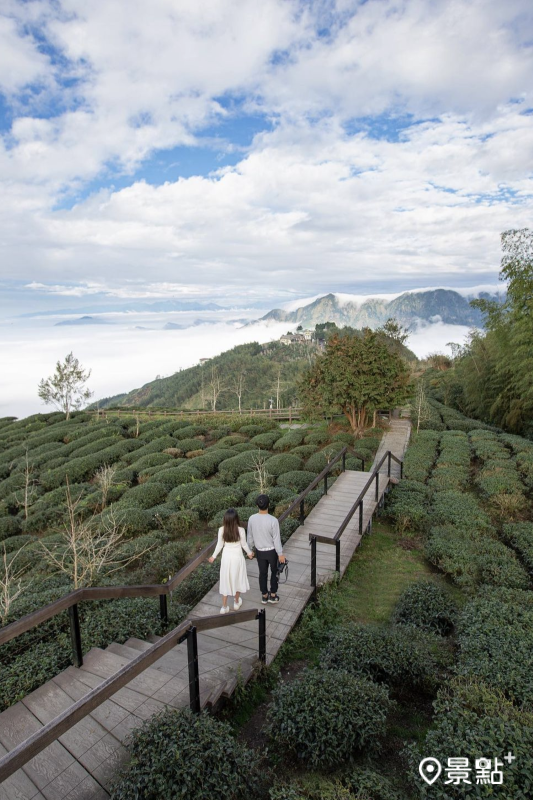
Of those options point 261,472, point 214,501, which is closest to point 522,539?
point 261,472

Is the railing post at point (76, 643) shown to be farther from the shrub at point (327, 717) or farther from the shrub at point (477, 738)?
the shrub at point (477, 738)

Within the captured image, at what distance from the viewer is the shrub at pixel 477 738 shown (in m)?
3.06

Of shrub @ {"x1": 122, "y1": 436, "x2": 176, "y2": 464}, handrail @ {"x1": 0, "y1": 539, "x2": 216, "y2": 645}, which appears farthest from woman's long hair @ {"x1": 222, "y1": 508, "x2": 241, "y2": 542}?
shrub @ {"x1": 122, "y1": 436, "x2": 176, "y2": 464}

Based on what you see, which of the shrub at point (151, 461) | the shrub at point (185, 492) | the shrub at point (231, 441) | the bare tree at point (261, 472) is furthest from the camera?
the shrub at point (231, 441)

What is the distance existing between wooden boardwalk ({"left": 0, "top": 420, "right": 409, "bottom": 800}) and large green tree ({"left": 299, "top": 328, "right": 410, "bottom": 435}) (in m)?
11.7

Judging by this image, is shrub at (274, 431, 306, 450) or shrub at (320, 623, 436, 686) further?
shrub at (274, 431, 306, 450)

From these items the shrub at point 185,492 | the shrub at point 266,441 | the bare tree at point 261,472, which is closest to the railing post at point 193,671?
the bare tree at point 261,472

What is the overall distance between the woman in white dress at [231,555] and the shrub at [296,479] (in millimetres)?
7290

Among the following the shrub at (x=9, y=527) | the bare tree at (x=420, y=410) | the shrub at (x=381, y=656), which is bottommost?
the shrub at (x=9, y=527)

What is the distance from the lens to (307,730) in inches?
145

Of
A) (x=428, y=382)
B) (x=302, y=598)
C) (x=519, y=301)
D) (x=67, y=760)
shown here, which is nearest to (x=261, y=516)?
(x=302, y=598)

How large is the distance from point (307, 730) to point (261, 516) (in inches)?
93.6

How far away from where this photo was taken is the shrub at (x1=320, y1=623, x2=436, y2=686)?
182 inches

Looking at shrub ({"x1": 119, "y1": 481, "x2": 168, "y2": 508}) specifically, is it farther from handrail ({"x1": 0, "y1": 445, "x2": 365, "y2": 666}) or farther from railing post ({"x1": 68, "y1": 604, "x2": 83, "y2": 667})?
railing post ({"x1": 68, "y1": 604, "x2": 83, "y2": 667})
